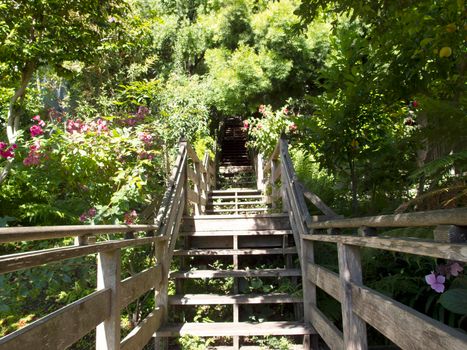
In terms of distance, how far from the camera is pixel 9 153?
419 cm

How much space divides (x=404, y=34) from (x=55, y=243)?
4.27m

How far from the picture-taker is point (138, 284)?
9.73 feet

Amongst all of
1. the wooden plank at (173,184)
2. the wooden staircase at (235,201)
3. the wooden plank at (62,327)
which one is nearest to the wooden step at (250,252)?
the wooden plank at (173,184)

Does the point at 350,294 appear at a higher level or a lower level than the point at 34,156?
lower

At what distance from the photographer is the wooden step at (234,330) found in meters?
3.52

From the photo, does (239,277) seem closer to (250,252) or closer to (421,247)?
(250,252)

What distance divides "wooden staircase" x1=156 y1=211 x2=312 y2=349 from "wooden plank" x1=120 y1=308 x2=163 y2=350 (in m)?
0.13

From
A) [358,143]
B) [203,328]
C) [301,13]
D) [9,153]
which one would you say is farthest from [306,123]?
[9,153]

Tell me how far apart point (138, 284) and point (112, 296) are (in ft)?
2.02

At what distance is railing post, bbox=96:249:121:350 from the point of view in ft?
7.62

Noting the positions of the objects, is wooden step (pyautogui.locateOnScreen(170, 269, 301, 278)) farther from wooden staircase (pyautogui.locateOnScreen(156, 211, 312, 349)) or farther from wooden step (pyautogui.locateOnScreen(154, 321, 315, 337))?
wooden step (pyautogui.locateOnScreen(154, 321, 315, 337))

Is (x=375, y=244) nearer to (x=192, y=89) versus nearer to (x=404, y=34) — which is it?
(x=404, y=34)

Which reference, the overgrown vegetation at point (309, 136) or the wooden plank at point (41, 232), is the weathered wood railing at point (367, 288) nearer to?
the overgrown vegetation at point (309, 136)

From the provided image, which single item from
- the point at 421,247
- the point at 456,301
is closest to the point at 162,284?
the point at 456,301
